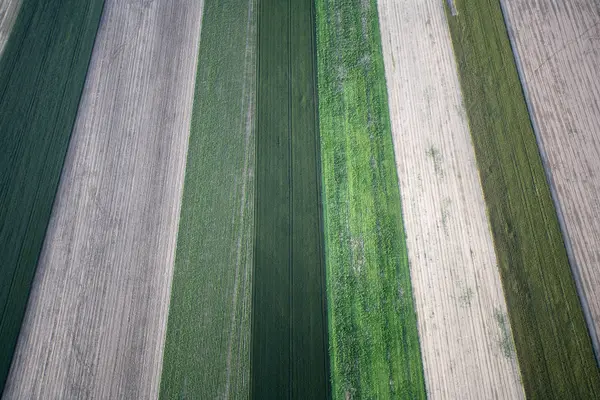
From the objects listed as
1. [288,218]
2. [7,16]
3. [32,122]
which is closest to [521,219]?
[288,218]

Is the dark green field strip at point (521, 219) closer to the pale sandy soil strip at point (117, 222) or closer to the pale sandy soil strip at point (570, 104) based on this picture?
the pale sandy soil strip at point (570, 104)

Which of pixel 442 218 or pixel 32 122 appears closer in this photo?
pixel 442 218

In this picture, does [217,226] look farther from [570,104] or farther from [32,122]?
[570,104]

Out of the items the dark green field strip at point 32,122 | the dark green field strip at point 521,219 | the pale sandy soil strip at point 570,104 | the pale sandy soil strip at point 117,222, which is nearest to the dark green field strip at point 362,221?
the dark green field strip at point 521,219

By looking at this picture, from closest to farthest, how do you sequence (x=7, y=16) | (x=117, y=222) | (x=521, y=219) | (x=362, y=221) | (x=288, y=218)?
(x=521, y=219) < (x=362, y=221) < (x=288, y=218) < (x=117, y=222) < (x=7, y=16)

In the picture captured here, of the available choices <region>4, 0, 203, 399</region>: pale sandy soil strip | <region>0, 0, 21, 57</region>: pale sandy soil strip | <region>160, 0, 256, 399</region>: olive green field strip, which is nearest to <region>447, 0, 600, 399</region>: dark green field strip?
<region>160, 0, 256, 399</region>: olive green field strip

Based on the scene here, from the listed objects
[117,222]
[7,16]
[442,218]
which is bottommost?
[442,218]

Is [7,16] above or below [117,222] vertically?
above
